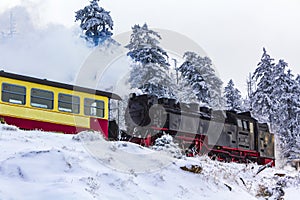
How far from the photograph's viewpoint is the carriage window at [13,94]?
56.0 feet

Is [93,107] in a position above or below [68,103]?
below

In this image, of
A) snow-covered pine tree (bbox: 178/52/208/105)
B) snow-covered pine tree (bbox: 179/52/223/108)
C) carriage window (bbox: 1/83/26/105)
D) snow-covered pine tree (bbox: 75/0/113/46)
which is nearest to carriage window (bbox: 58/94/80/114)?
carriage window (bbox: 1/83/26/105)

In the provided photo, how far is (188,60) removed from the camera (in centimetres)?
4688

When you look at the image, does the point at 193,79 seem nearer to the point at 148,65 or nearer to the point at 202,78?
the point at 202,78

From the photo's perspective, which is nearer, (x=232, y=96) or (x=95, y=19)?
(x=95, y=19)

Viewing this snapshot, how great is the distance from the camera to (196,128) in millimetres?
22250

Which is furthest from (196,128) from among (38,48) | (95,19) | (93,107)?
(38,48)

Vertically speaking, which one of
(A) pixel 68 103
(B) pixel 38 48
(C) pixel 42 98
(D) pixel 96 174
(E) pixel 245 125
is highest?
(B) pixel 38 48

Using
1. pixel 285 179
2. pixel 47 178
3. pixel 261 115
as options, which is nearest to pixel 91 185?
pixel 47 178

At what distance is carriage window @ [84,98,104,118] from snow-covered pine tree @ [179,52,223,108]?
23.9 metres

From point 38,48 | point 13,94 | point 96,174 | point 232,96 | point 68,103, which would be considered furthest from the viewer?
point 38,48

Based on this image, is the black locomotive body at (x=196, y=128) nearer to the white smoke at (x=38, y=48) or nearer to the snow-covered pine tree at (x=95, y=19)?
the snow-covered pine tree at (x=95, y=19)

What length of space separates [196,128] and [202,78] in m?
23.1

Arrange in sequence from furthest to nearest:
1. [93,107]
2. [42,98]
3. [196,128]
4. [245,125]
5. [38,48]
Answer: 1. [38,48]
2. [245,125]
3. [196,128]
4. [93,107]
5. [42,98]
